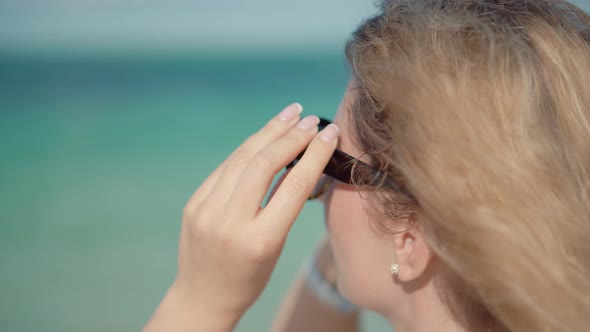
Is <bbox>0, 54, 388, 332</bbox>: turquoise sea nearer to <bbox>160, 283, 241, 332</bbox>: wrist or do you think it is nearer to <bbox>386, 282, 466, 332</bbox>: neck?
<bbox>386, 282, 466, 332</bbox>: neck

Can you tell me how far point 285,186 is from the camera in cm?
123

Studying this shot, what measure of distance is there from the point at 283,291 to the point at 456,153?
275cm

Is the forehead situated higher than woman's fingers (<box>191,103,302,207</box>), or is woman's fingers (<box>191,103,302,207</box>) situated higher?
the forehead

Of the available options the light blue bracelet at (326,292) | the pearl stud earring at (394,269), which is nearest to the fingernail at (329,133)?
the pearl stud earring at (394,269)

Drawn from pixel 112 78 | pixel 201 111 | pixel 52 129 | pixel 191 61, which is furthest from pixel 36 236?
pixel 191 61

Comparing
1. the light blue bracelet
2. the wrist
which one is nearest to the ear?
the wrist

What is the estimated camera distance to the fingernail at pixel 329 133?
4.24ft

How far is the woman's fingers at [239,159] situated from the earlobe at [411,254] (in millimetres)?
410

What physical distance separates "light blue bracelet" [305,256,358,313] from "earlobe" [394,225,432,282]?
71cm

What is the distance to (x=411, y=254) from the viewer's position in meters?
1.25

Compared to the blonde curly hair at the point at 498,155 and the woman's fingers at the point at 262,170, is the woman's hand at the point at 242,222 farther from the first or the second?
the blonde curly hair at the point at 498,155

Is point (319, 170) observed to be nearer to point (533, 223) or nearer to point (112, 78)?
point (533, 223)

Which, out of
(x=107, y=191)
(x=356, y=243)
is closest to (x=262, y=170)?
(x=356, y=243)

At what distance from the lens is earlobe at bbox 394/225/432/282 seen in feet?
4.00
